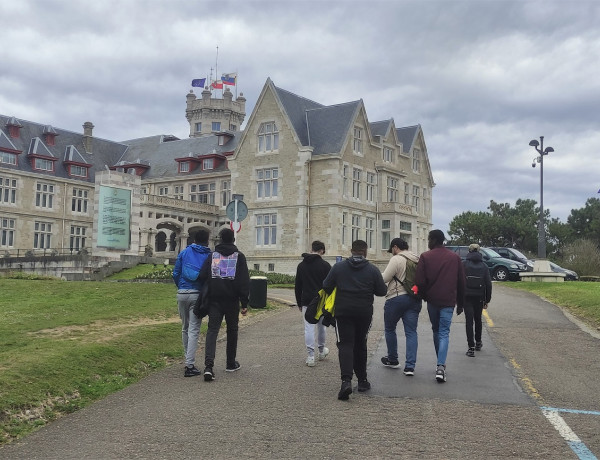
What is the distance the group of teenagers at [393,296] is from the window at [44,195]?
1849 inches

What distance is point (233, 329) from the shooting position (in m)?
10.4

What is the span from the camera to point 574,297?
75.2ft

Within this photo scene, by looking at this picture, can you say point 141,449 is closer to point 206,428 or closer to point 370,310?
point 206,428

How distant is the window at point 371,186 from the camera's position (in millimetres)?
49281

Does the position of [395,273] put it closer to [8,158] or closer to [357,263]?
[357,263]

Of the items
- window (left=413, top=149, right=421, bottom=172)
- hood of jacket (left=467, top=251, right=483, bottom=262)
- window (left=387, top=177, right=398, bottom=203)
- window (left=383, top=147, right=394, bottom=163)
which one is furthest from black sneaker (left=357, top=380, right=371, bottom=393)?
window (left=413, top=149, right=421, bottom=172)

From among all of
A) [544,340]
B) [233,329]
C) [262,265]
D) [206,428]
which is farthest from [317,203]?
[206,428]

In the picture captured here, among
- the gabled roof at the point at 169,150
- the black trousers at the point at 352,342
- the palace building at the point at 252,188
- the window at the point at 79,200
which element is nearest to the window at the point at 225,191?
the palace building at the point at 252,188

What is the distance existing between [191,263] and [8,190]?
46493 millimetres

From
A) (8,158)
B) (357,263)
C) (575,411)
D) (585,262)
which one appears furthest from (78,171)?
(575,411)

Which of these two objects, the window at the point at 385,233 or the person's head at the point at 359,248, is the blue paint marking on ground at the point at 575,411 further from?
the window at the point at 385,233

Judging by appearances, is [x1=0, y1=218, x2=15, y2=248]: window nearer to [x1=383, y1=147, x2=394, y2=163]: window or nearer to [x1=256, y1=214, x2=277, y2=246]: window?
[x1=256, y1=214, x2=277, y2=246]: window

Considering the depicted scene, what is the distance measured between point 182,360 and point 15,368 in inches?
131

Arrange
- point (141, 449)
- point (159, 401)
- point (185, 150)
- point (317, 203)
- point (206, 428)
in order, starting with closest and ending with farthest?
point (141, 449) → point (206, 428) → point (159, 401) → point (317, 203) → point (185, 150)
